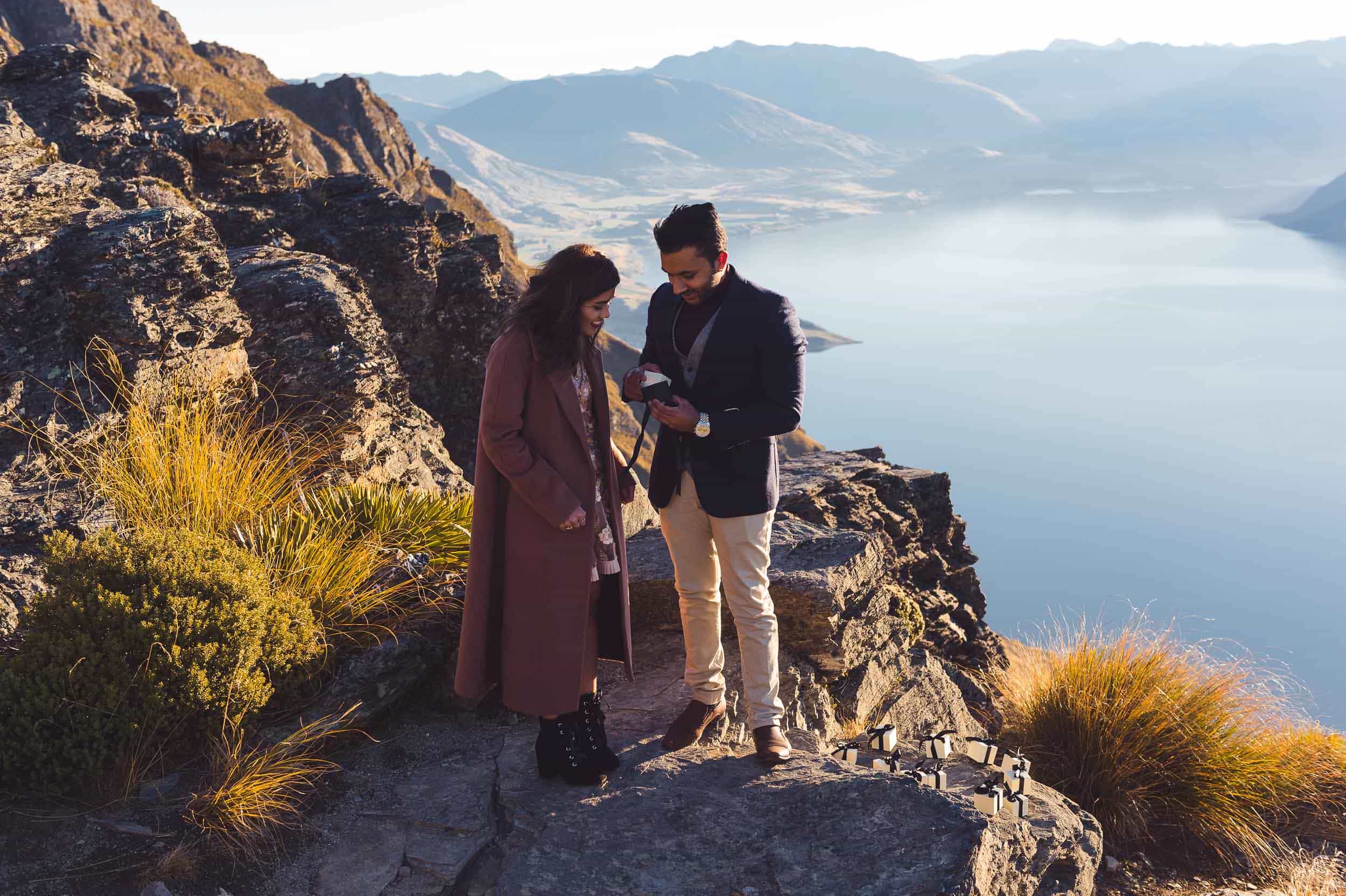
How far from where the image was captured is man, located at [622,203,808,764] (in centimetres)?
351

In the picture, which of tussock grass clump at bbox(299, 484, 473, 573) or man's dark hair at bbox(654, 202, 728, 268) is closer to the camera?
man's dark hair at bbox(654, 202, 728, 268)

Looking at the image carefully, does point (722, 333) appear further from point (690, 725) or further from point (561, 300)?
point (690, 725)

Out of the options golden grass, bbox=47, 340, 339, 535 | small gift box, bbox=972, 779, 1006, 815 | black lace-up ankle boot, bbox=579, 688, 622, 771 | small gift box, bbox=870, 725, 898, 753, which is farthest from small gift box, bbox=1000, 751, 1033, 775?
golden grass, bbox=47, 340, 339, 535

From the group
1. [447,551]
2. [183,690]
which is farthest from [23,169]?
[183,690]

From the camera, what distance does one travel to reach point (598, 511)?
11.7 ft

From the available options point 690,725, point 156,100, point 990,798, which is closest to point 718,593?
point 690,725

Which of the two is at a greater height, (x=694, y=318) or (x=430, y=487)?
(x=694, y=318)

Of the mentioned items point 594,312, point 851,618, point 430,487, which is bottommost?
point 851,618

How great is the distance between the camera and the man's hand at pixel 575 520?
3.27 m

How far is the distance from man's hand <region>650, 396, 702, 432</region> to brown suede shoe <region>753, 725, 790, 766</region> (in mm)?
1342

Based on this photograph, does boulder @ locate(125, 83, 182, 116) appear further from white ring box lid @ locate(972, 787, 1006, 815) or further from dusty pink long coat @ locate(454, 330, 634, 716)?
white ring box lid @ locate(972, 787, 1006, 815)

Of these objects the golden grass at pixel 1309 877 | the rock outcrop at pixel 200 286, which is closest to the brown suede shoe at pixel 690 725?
the rock outcrop at pixel 200 286

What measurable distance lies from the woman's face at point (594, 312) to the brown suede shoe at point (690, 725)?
1.79m

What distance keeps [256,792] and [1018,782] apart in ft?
10.3
